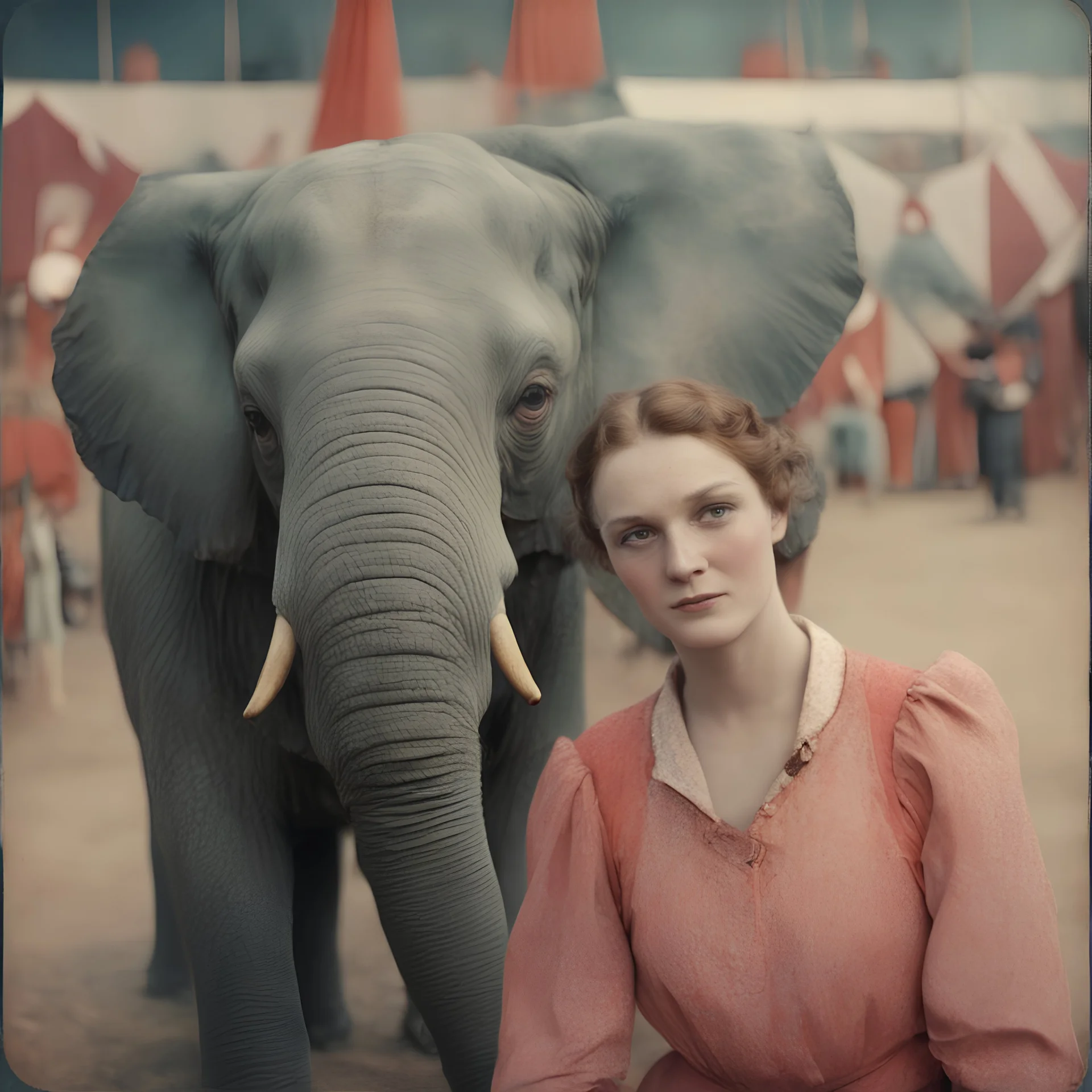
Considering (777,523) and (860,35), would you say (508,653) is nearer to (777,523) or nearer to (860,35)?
(777,523)

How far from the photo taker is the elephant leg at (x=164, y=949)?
7.52ft

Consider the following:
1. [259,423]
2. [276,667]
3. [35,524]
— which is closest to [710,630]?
[276,667]

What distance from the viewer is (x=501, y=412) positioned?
6.16ft

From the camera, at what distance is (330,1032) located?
7.59 feet

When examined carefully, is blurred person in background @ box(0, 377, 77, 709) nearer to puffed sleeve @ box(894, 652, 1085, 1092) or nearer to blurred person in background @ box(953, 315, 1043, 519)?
blurred person in background @ box(953, 315, 1043, 519)

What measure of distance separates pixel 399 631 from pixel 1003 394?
109 cm

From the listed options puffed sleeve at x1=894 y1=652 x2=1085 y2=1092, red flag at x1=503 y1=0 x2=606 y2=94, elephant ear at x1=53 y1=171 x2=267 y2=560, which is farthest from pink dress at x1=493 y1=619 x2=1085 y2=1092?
red flag at x1=503 y1=0 x2=606 y2=94

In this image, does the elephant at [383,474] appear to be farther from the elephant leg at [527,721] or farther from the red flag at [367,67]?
the red flag at [367,67]

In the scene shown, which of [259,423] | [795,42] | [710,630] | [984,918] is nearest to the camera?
[984,918]

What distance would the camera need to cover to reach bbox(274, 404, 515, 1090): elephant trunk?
1.66 meters

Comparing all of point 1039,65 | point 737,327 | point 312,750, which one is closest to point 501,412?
point 737,327

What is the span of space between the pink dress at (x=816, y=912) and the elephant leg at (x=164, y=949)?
3.73ft

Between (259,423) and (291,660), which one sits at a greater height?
(259,423)

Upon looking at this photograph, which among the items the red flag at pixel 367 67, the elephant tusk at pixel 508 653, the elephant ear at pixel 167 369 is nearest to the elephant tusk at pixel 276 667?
the elephant tusk at pixel 508 653
